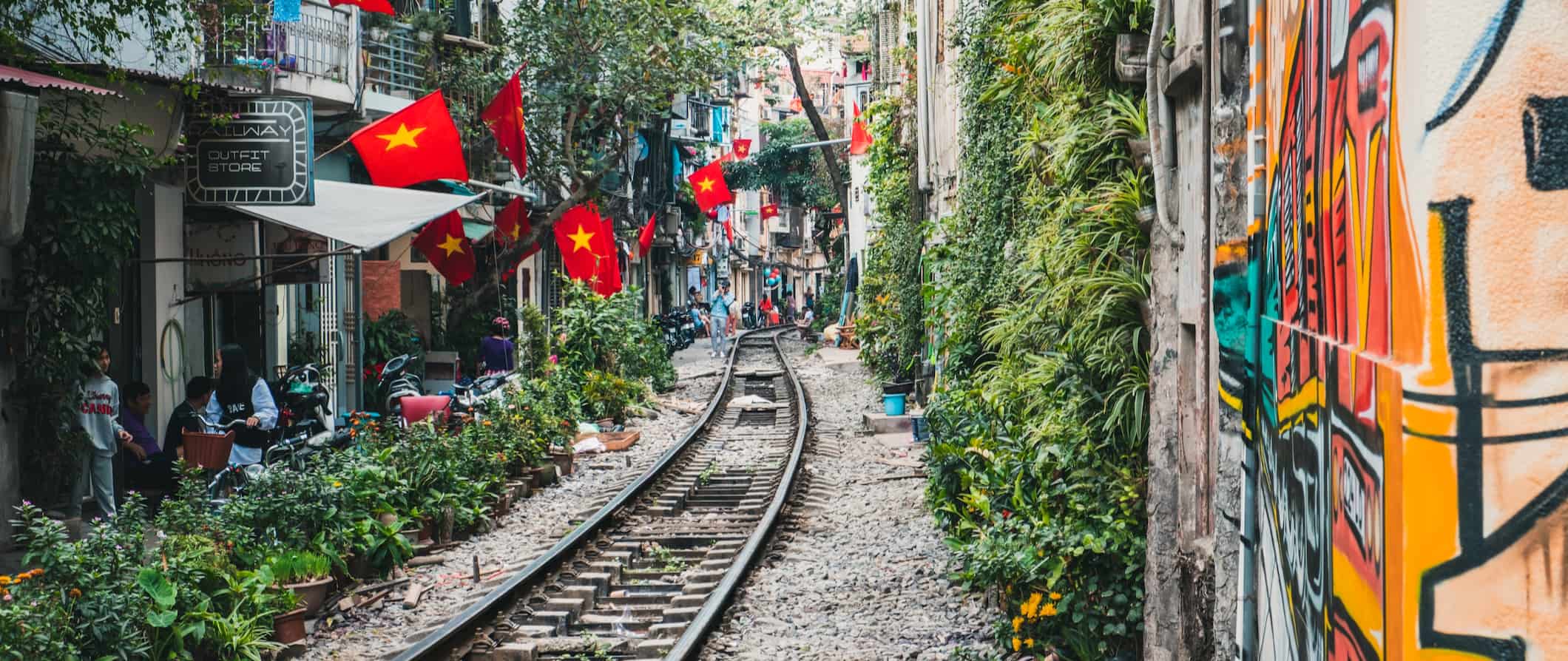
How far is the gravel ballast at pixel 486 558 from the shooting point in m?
7.68

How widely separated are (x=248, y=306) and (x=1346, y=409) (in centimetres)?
1352

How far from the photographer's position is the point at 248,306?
14141 mm

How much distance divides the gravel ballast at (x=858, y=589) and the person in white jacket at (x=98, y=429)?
459 centimetres

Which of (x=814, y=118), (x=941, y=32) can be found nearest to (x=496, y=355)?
(x=941, y=32)

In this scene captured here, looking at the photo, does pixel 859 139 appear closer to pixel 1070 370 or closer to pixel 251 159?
pixel 251 159

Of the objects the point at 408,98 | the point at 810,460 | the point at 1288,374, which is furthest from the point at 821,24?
the point at 1288,374

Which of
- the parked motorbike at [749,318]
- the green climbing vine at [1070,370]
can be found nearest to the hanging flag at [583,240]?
the green climbing vine at [1070,370]

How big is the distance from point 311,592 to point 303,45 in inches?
307

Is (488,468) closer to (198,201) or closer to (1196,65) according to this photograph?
(198,201)

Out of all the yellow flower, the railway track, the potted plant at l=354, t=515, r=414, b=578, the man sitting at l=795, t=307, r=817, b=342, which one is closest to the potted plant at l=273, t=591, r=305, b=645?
the railway track

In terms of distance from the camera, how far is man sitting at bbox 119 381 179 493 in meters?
9.73

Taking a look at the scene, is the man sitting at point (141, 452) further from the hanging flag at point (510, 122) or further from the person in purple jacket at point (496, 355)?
the person in purple jacket at point (496, 355)

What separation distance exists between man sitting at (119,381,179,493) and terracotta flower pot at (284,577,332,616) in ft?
7.62

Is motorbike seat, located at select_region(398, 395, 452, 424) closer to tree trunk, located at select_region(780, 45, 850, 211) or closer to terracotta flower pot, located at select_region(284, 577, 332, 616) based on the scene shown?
terracotta flower pot, located at select_region(284, 577, 332, 616)
